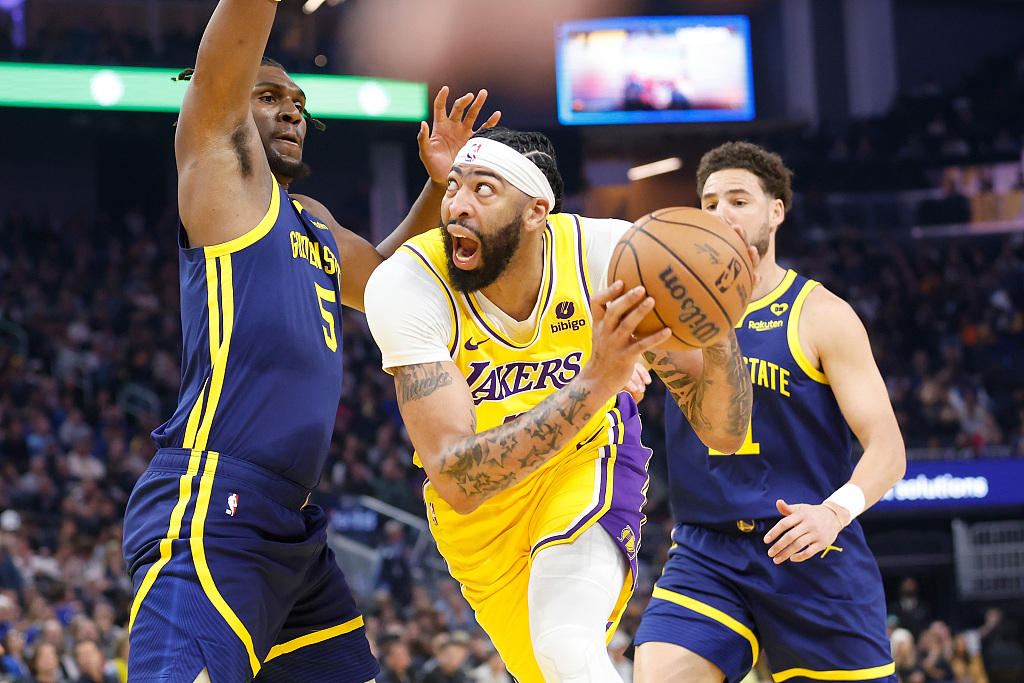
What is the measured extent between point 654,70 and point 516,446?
2019cm

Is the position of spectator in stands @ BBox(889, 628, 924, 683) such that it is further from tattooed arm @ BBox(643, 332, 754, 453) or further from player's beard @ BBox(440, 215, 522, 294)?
player's beard @ BBox(440, 215, 522, 294)

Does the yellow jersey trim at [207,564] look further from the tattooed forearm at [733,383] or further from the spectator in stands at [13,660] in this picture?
the spectator in stands at [13,660]

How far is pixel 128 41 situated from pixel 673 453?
1564cm

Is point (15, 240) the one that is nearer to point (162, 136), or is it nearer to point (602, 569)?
point (162, 136)

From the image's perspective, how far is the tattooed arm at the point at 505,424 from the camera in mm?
2662

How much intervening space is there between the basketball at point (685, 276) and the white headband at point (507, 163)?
1.87ft

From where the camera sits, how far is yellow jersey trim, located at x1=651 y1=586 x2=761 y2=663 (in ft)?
13.3

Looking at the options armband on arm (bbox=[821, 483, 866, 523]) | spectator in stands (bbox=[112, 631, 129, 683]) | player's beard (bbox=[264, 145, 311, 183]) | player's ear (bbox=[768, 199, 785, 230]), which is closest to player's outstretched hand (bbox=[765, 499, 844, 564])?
armband on arm (bbox=[821, 483, 866, 523])

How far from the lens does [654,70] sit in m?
22.0

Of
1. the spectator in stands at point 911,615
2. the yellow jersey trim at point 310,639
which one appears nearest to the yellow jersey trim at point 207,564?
the yellow jersey trim at point 310,639

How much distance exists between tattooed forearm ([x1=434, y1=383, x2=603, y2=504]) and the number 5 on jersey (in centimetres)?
68

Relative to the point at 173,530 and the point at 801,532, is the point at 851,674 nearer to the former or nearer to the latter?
the point at 801,532

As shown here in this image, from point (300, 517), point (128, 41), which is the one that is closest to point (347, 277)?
point (300, 517)

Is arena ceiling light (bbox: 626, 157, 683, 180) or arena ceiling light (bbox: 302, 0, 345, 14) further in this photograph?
arena ceiling light (bbox: 626, 157, 683, 180)
